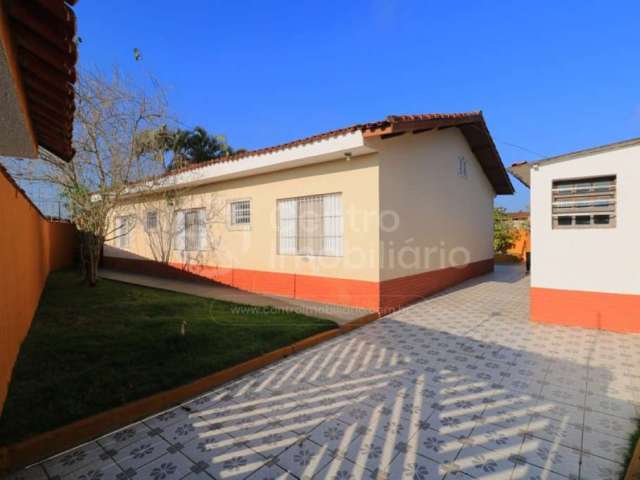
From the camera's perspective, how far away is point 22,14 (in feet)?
5.80

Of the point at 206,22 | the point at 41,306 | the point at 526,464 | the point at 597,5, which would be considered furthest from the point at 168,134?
the point at 597,5

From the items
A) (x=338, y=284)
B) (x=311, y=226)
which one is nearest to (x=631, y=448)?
(x=338, y=284)

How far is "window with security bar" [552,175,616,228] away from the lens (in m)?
6.25

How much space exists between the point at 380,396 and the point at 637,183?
626 cm

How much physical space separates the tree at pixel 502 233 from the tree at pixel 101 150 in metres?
20.2

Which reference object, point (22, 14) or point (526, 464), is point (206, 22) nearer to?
point (22, 14)

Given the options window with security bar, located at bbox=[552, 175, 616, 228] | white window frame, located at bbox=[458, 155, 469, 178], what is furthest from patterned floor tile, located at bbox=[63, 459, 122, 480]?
white window frame, located at bbox=[458, 155, 469, 178]

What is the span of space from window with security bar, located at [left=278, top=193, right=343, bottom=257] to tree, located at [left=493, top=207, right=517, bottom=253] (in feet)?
54.5

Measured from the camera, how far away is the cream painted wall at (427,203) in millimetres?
8062

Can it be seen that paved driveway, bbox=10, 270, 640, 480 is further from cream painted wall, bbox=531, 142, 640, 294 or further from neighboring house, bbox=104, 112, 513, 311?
neighboring house, bbox=104, 112, 513, 311

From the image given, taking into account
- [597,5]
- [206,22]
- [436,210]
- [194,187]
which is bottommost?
[436,210]

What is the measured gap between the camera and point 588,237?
21.0 feet

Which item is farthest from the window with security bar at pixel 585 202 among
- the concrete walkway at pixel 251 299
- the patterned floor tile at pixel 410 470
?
the patterned floor tile at pixel 410 470

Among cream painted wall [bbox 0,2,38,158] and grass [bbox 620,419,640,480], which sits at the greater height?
cream painted wall [bbox 0,2,38,158]
